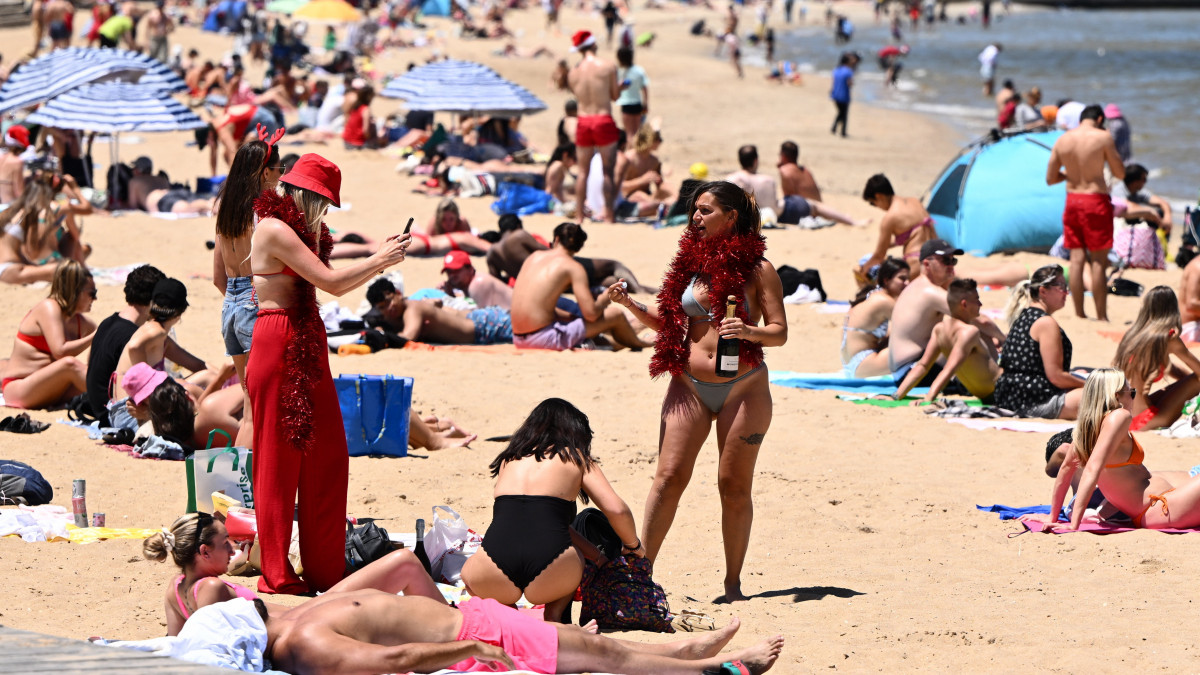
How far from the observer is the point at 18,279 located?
10039mm

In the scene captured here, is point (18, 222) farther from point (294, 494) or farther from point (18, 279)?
point (294, 494)

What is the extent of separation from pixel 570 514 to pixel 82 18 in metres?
29.2

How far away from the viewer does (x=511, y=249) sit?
1008 cm

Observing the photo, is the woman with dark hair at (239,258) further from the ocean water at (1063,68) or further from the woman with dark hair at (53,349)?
the ocean water at (1063,68)

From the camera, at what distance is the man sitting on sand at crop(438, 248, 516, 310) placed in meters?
9.83

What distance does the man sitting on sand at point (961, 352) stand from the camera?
7629mm

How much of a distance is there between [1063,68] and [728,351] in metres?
37.4

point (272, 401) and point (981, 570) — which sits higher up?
point (272, 401)

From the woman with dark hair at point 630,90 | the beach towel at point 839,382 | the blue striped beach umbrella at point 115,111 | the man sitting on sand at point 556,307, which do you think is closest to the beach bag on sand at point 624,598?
the beach towel at point 839,382

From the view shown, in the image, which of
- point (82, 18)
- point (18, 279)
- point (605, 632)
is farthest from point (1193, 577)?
point (82, 18)

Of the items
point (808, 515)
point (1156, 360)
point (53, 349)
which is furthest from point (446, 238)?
point (1156, 360)

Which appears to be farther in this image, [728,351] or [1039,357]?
[1039,357]

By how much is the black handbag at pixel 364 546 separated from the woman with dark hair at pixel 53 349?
3091 mm

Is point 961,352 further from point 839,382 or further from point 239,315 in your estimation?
point 239,315
